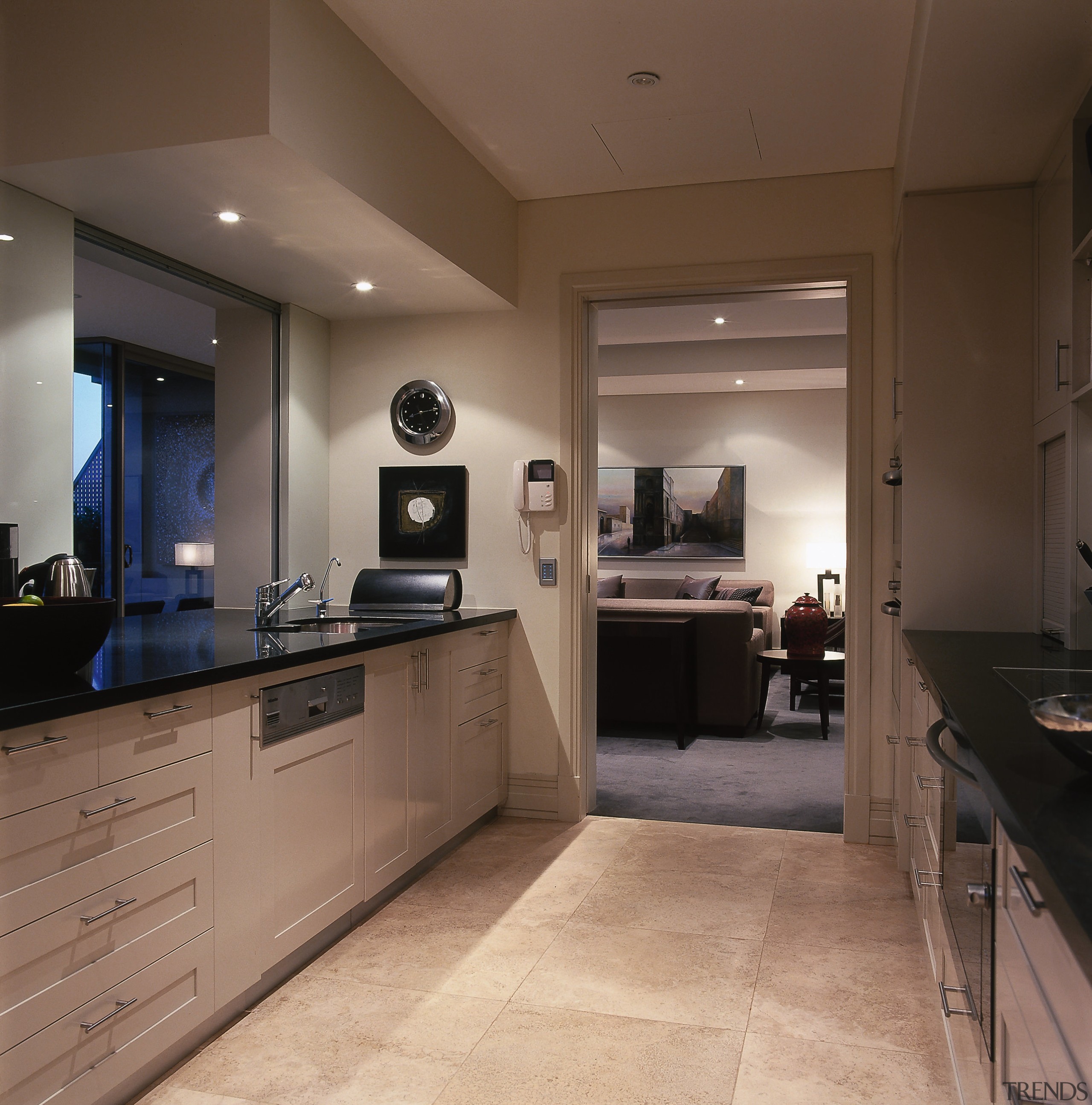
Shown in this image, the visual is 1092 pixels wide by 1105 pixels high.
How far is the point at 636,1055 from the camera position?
2.12m

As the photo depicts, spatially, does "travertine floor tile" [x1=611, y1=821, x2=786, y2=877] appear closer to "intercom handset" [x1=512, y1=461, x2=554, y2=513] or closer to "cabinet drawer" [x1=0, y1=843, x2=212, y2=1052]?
"intercom handset" [x1=512, y1=461, x2=554, y2=513]

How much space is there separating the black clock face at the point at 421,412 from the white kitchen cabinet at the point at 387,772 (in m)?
1.37

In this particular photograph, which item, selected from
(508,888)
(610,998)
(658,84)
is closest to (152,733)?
(610,998)

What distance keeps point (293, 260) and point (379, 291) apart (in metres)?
0.48

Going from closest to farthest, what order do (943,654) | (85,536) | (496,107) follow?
(943,654), (85,536), (496,107)

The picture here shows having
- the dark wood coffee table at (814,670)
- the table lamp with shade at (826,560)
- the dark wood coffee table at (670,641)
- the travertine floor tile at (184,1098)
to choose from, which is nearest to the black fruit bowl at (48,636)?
the travertine floor tile at (184,1098)

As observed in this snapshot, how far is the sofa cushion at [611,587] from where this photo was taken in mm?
8859

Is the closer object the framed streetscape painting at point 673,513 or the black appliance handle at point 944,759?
the black appliance handle at point 944,759

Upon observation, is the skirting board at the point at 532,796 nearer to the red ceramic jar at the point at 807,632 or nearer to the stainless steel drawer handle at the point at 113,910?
the stainless steel drawer handle at the point at 113,910

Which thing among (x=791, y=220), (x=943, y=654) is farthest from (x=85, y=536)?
(x=791, y=220)

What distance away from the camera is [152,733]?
1.89 m

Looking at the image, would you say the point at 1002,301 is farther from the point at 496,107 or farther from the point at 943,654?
the point at 496,107

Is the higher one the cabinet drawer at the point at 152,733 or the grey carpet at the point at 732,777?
the cabinet drawer at the point at 152,733

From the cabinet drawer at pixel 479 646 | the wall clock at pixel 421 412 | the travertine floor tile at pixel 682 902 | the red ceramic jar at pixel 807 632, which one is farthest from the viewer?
the red ceramic jar at pixel 807 632
